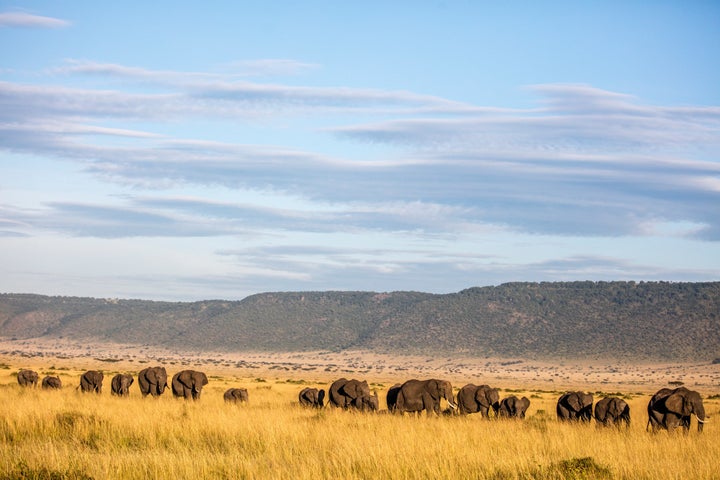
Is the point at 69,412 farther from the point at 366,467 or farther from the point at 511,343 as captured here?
the point at 511,343

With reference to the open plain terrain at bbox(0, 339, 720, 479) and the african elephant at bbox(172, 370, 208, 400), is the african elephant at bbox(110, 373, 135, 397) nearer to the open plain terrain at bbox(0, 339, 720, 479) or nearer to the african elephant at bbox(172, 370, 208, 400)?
the african elephant at bbox(172, 370, 208, 400)

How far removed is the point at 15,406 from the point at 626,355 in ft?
378

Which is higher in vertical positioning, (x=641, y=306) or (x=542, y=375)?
(x=641, y=306)

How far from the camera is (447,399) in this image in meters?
31.4

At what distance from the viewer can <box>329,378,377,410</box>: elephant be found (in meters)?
32.7

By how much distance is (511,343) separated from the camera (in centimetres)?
14138

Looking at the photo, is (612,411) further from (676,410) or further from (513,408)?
A: (513,408)

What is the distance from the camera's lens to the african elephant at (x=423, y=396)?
102 ft

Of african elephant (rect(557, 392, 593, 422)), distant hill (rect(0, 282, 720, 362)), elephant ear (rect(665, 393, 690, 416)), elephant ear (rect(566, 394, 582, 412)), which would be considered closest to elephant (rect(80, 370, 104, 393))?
african elephant (rect(557, 392, 593, 422))

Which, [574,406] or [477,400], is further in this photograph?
[477,400]

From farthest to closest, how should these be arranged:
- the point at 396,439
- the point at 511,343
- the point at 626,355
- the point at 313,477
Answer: the point at 511,343 → the point at 626,355 → the point at 396,439 → the point at 313,477

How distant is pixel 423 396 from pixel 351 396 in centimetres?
297

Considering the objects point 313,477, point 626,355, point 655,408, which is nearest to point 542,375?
point 626,355

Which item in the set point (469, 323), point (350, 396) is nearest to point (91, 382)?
point (350, 396)
